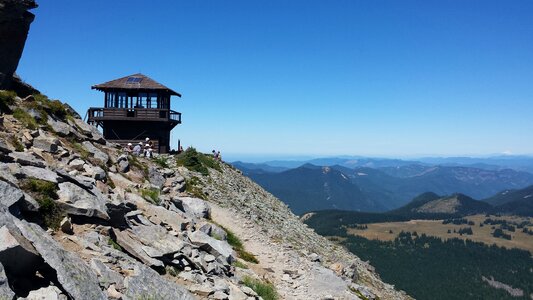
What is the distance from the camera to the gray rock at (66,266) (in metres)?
8.68

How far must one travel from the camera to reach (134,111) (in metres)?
44.8

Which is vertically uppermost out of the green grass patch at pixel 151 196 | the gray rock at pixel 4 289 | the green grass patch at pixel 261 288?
the green grass patch at pixel 151 196

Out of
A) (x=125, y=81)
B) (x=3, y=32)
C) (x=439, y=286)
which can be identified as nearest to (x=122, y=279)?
(x=3, y=32)

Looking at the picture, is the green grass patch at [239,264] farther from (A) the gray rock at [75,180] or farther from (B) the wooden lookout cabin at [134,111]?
(B) the wooden lookout cabin at [134,111]

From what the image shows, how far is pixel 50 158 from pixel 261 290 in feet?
35.5

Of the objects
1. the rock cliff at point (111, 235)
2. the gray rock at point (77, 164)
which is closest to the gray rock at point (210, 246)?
the rock cliff at point (111, 235)

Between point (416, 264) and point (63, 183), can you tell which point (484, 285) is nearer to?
point (416, 264)

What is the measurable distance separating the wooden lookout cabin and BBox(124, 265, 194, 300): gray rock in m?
34.8

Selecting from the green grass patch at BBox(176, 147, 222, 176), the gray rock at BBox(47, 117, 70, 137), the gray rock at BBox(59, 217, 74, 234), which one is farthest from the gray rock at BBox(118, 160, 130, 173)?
the gray rock at BBox(59, 217, 74, 234)

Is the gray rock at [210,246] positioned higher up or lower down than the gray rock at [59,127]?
lower down

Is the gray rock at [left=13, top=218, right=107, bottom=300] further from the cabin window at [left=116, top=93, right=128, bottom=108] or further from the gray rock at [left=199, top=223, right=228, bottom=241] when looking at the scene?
the cabin window at [left=116, top=93, right=128, bottom=108]

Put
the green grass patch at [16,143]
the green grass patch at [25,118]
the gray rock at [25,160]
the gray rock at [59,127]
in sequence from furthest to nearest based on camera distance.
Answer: the gray rock at [59,127] → the green grass patch at [25,118] → the green grass patch at [16,143] → the gray rock at [25,160]

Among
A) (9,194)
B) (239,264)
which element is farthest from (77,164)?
(239,264)

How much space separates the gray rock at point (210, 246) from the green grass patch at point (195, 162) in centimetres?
1807
